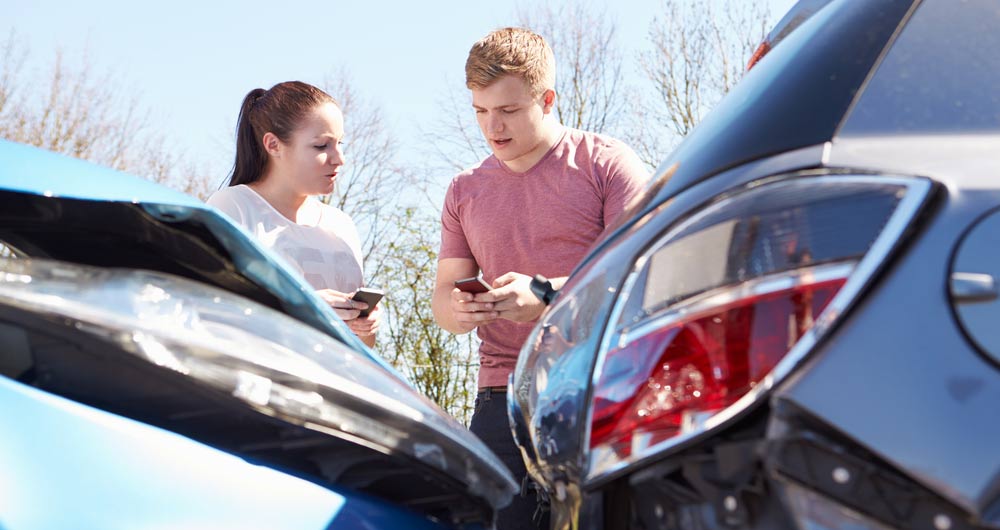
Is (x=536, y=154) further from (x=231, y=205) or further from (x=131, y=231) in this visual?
(x=131, y=231)

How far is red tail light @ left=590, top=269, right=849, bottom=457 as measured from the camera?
935 millimetres

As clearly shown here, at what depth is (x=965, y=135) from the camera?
1.03m

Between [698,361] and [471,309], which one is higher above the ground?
[698,361]

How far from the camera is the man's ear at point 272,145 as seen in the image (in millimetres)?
3539

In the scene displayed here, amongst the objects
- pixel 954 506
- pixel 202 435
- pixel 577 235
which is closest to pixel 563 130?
pixel 577 235

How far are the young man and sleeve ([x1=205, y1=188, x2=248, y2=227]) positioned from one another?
0.64 metres


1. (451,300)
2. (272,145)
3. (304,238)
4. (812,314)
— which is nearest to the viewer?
(812,314)

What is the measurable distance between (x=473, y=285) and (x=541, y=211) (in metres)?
0.49

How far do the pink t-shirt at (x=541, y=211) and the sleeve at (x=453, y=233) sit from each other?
A: 4 centimetres

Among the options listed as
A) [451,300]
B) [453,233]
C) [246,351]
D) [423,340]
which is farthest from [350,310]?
[423,340]

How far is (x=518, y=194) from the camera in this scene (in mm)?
3111

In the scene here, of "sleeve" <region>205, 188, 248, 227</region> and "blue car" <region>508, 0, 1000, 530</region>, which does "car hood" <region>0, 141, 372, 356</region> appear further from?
"sleeve" <region>205, 188, 248, 227</region>

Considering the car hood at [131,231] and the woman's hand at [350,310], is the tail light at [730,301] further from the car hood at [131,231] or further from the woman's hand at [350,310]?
the woman's hand at [350,310]

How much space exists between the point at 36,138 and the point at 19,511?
15830mm
